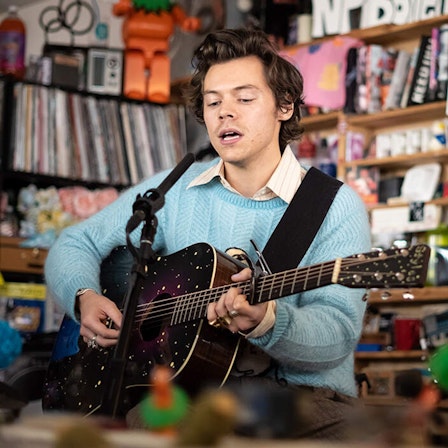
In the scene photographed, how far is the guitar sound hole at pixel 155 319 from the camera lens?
2.12m

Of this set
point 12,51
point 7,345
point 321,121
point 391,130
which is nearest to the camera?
point 7,345

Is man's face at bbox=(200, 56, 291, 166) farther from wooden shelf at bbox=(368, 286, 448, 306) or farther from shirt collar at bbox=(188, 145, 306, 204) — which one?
wooden shelf at bbox=(368, 286, 448, 306)

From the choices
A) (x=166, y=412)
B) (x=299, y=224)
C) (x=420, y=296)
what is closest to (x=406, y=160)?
(x=420, y=296)

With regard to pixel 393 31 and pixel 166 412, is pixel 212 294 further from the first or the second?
pixel 393 31

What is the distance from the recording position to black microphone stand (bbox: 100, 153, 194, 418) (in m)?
1.67

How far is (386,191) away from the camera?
4332 millimetres

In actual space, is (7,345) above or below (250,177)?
below

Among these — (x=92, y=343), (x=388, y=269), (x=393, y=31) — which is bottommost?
(x=92, y=343)

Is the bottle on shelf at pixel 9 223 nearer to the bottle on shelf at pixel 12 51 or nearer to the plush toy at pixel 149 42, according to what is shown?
the bottle on shelf at pixel 12 51

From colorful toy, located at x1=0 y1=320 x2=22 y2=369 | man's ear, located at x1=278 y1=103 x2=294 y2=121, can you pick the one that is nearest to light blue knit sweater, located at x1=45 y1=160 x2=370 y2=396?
man's ear, located at x1=278 y1=103 x2=294 y2=121

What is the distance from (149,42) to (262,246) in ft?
9.30

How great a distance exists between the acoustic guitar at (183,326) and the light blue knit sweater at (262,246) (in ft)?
0.29

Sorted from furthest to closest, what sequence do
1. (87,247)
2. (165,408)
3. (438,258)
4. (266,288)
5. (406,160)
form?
(406,160) → (438,258) → (87,247) → (266,288) → (165,408)

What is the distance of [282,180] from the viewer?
229 cm
